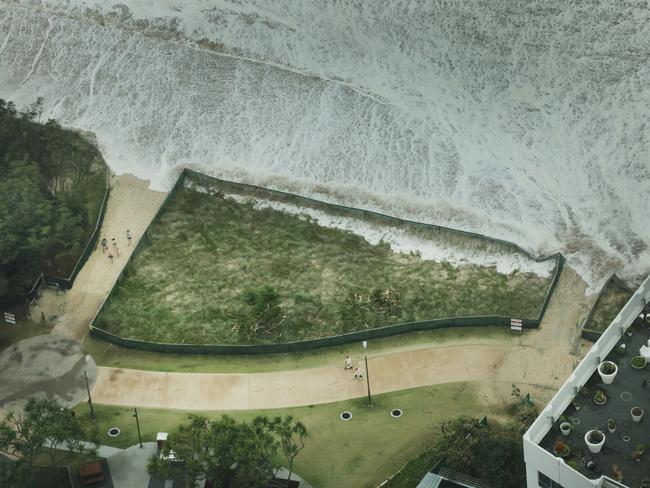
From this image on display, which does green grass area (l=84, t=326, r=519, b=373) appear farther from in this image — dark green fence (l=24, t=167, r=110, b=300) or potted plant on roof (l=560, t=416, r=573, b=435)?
potted plant on roof (l=560, t=416, r=573, b=435)

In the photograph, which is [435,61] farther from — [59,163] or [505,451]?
[505,451]

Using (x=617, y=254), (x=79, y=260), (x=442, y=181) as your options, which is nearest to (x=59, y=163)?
(x=79, y=260)

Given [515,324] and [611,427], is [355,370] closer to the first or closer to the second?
[515,324]

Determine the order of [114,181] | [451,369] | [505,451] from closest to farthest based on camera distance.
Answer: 1. [505,451]
2. [451,369]
3. [114,181]

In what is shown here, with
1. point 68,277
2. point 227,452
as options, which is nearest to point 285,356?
point 227,452

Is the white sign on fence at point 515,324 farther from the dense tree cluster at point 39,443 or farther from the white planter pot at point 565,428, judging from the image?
the dense tree cluster at point 39,443

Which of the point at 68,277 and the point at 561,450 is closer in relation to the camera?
the point at 561,450
